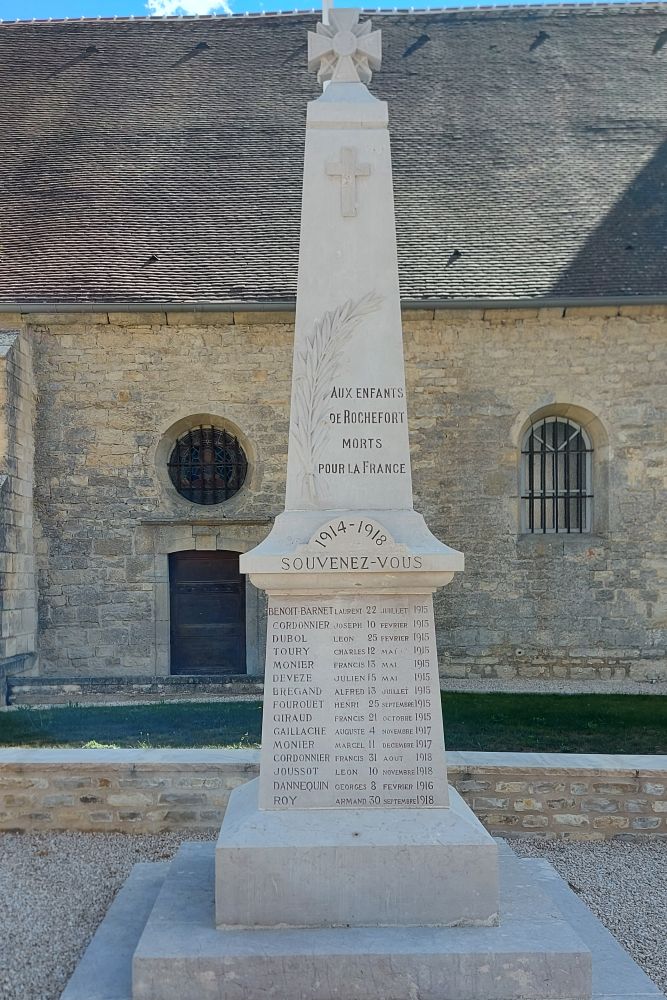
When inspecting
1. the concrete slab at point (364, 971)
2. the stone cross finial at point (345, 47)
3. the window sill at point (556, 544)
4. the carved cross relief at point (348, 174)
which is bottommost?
the concrete slab at point (364, 971)

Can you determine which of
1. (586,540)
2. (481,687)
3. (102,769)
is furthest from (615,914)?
(586,540)

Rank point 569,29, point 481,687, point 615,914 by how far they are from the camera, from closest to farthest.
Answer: point 615,914 < point 481,687 < point 569,29

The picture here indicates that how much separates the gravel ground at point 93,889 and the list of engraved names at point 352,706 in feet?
3.68

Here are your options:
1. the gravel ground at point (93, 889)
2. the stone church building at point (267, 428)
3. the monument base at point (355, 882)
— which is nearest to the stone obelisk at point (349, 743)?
the monument base at point (355, 882)

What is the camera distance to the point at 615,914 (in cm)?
389

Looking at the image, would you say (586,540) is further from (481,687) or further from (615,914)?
(615,914)

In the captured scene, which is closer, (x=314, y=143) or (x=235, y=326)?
(x=314, y=143)

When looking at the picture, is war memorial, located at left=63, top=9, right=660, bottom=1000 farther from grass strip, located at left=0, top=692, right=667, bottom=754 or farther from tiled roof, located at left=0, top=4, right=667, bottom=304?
Answer: tiled roof, located at left=0, top=4, right=667, bottom=304

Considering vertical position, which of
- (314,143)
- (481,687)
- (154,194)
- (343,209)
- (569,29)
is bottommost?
(481,687)

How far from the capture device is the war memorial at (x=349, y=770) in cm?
291

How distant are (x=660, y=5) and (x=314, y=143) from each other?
15.5m

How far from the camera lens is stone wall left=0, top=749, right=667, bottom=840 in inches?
185

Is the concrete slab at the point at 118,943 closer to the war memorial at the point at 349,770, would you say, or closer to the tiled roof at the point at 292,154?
the war memorial at the point at 349,770

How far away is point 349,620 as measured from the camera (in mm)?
3441
